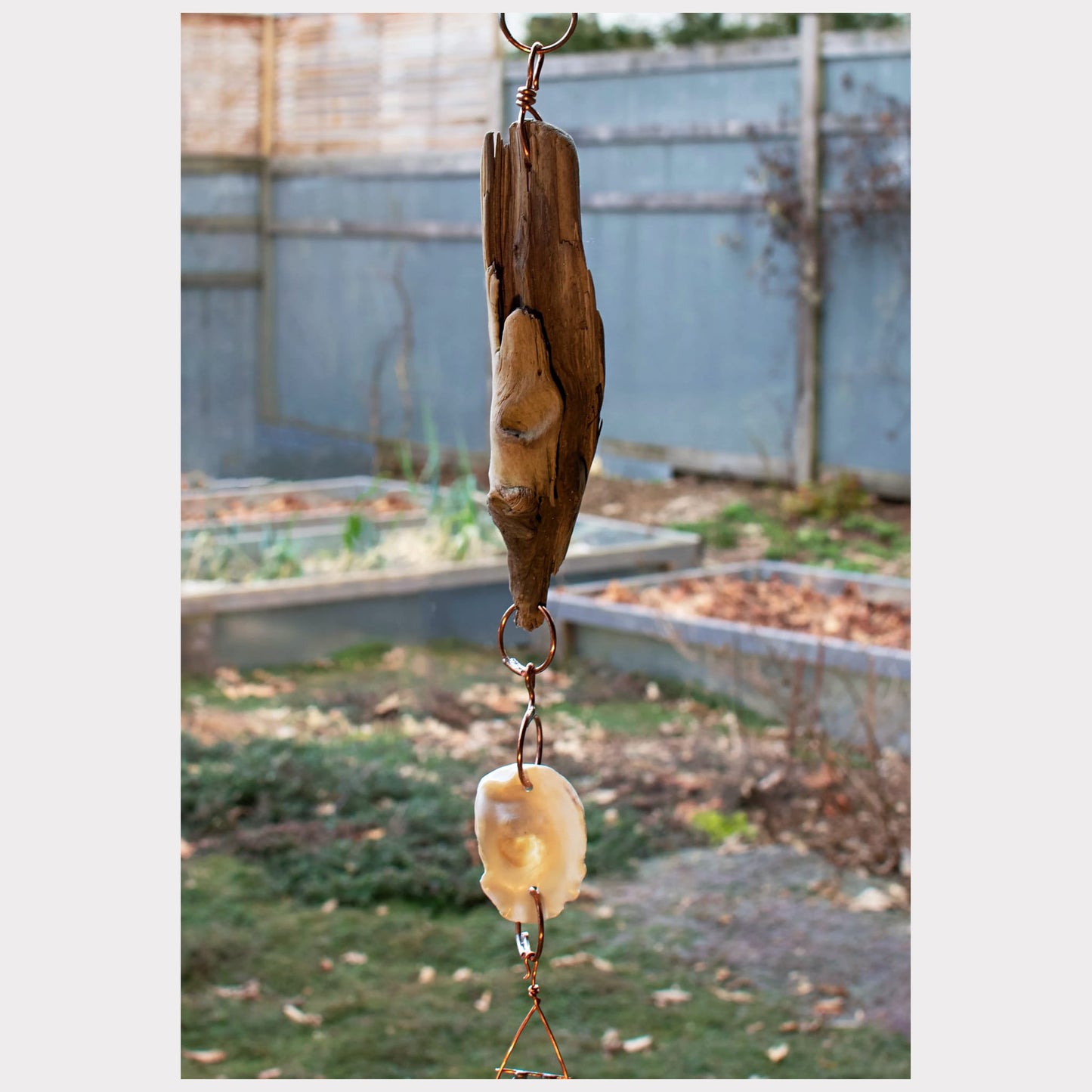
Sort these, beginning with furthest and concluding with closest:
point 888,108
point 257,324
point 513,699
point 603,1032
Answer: point 888,108
point 257,324
point 513,699
point 603,1032

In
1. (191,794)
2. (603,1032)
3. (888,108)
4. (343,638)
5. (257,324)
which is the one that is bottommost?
(603,1032)

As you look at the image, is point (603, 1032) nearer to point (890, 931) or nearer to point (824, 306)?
point (890, 931)

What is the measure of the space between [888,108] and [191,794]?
121 inches

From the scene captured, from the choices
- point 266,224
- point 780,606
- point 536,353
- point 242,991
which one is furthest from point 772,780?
point 266,224

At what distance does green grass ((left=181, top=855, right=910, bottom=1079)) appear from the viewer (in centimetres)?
203

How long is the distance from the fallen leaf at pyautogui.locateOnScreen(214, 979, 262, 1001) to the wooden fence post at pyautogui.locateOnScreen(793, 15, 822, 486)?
2.73 m

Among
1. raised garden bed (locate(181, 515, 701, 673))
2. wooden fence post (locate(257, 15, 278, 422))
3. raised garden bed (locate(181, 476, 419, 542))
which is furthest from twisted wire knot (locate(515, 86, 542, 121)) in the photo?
wooden fence post (locate(257, 15, 278, 422))

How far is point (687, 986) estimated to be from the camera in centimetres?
219

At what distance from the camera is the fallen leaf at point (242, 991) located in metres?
2.19

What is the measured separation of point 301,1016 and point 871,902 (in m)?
1.04

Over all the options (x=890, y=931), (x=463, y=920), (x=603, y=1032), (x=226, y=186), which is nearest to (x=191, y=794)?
(x=463, y=920)

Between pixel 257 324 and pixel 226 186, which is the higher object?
pixel 226 186

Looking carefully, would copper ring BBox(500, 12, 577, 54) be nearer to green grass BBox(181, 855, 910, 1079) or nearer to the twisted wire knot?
the twisted wire knot

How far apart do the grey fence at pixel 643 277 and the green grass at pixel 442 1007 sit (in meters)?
1.84
